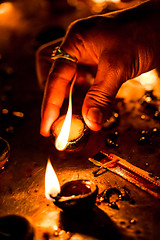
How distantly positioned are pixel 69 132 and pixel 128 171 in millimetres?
451

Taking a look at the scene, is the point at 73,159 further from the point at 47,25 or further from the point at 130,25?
the point at 47,25

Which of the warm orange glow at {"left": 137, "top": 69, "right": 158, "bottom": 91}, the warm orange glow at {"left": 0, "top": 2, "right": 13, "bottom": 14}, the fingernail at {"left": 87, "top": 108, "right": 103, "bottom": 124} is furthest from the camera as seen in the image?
the warm orange glow at {"left": 0, "top": 2, "right": 13, "bottom": 14}

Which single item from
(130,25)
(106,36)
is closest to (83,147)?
(106,36)

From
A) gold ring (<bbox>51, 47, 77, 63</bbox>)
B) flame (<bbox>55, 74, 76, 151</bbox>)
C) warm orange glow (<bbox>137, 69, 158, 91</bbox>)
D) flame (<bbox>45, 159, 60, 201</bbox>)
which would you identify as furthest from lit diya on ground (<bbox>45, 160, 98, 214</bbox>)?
warm orange glow (<bbox>137, 69, 158, 91</bbox>)

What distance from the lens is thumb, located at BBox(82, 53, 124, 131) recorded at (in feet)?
5.31

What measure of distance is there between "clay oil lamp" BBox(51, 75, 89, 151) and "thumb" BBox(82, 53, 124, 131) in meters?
0.08

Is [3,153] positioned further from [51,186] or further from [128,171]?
[128,171]

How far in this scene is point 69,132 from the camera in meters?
1.70

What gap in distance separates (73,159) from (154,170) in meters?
0.52

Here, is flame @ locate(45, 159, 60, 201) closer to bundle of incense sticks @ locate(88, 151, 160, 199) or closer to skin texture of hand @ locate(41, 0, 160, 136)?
bundle of incense sticks @ locate(88, 151, 160, 199)

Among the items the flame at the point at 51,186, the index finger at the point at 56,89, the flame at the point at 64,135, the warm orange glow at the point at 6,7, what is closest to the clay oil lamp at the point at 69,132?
the flame at the point at 64,135

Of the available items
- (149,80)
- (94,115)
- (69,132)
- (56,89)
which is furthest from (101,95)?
(149,80)

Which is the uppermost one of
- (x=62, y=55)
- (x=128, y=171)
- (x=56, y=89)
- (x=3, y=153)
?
→ (x=62, y=55)

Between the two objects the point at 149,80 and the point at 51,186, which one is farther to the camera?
the point at 149,80
